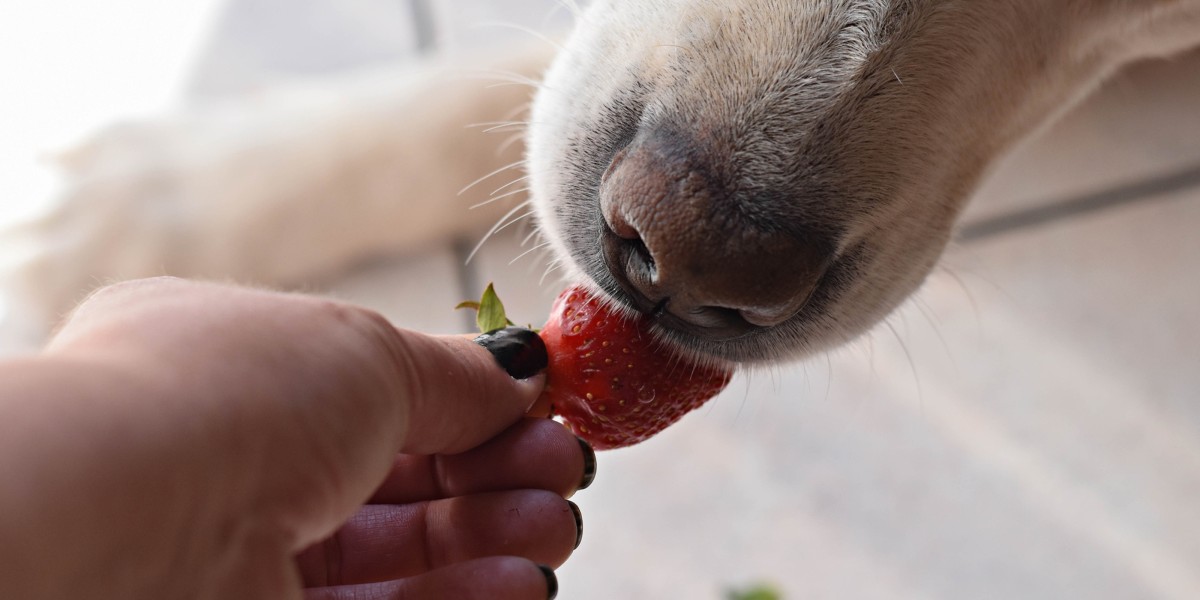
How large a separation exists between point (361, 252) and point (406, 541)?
1.16 m

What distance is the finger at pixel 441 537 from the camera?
0.90 metres

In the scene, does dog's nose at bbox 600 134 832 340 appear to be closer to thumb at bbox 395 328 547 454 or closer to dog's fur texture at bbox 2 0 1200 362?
dog's fur texture at bbox 2 0 1200 362

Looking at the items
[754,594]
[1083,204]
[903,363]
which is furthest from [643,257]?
[1083,204]

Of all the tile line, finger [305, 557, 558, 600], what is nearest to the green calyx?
finger [305, 557, 558, 600]

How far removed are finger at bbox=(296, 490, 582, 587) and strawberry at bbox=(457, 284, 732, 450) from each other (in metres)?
0.10

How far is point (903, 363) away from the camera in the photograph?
6.56 feet

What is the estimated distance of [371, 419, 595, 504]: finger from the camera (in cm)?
91

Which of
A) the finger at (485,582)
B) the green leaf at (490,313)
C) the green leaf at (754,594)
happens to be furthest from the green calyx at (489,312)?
the green leaf at (754,594)

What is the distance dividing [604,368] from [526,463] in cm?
12

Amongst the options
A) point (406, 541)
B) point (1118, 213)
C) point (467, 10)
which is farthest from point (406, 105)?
point (1118, 213)

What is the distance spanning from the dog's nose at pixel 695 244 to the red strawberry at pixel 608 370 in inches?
2.6

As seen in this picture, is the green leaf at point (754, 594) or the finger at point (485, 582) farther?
the green leaf at point (754, 594)

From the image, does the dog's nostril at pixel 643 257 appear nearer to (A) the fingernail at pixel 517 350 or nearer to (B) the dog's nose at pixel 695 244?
(B) the dog's nose at pixel 695 244

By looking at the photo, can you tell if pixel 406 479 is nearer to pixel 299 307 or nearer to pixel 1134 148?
pixel 299 307
